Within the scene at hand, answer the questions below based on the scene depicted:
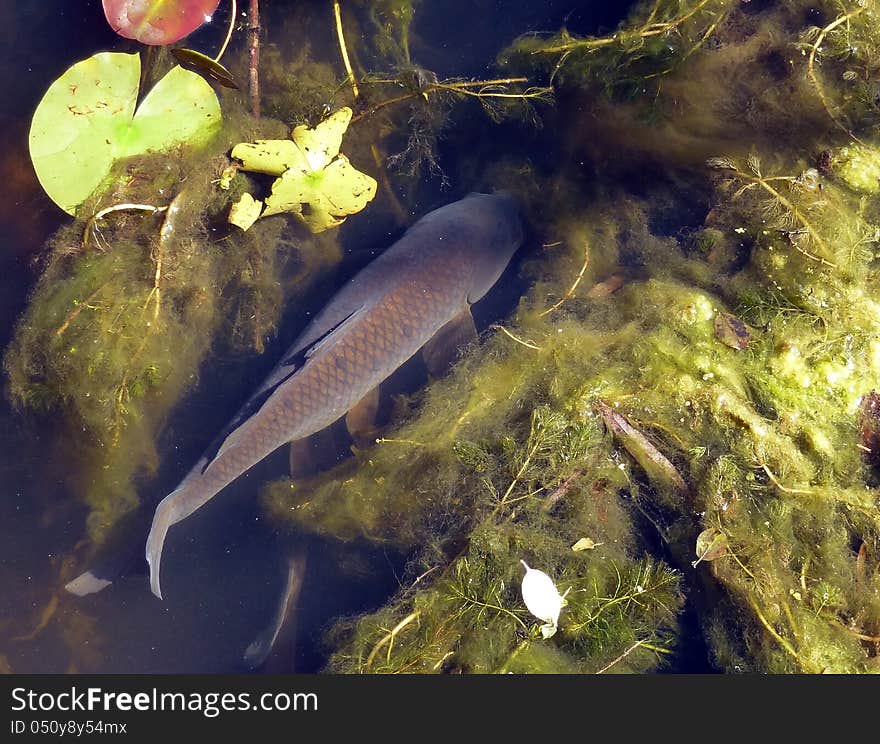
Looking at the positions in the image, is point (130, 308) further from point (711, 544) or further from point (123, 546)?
point (711, 544)

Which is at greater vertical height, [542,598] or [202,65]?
[202,65]

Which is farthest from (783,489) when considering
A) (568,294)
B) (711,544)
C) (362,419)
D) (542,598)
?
(362,419)

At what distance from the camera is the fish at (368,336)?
3.62 meters

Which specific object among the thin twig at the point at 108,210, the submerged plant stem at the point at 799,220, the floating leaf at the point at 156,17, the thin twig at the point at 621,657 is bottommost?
the thin twig at the point at 621,657

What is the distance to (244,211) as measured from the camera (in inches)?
142

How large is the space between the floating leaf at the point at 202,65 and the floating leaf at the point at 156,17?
16cm

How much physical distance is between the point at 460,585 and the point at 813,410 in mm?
2112

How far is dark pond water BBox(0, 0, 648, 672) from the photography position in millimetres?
3941

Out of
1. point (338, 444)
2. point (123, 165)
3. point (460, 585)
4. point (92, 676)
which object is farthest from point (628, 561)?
point (123, 165)

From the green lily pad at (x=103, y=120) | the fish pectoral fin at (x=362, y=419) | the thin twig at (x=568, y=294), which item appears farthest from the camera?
the fish pectoral fin at (x=362, y=419)

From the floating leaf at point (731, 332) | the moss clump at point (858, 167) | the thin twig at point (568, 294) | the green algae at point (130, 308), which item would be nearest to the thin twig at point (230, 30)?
the green algae at point (130, 308)

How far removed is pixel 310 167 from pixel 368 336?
1092 millimetres

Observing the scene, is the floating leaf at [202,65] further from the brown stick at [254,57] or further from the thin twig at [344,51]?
the thin twig at [344,51]

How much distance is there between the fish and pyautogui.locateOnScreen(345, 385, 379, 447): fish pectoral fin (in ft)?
0.05
